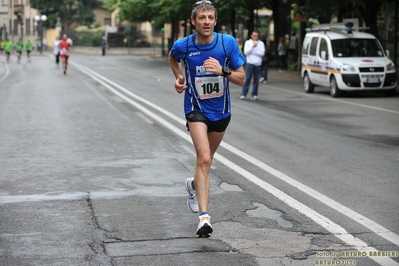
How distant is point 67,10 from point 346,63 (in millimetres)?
75764

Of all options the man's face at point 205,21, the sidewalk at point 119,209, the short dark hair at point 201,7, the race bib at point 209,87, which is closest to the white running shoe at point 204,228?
the sidewalk at point 119,209

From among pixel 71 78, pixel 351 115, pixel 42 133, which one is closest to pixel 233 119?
pixel 351 115

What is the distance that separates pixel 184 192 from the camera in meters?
9.03

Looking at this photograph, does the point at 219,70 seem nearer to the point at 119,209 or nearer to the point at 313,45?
the point at 119,209

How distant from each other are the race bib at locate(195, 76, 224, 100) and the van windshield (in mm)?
18536

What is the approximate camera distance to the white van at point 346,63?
24.5 m

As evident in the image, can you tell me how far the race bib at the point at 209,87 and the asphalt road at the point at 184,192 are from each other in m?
1.09

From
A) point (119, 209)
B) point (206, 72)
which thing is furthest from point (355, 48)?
point (206, 72)

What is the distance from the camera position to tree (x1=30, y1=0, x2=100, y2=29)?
314 feet

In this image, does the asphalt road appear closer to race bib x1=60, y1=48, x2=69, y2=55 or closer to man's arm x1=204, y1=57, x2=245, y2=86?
man's arm x1=204, y1=57, x2=245, y2=86

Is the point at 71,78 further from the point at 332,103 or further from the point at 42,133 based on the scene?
the point at 42,133

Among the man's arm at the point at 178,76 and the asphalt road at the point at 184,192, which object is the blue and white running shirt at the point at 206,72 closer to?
the man's arm at the point at 178,76

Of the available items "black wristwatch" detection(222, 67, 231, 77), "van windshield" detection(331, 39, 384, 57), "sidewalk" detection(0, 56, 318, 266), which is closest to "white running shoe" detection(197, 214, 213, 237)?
"sidewalk" detection(0, 56, 318, 266)

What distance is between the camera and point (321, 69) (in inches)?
1018
